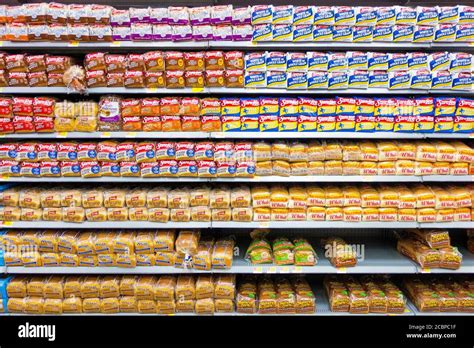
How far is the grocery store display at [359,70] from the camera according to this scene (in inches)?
113

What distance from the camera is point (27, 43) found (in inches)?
112

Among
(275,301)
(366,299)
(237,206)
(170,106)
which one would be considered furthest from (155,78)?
(366,299)

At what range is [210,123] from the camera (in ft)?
9.54

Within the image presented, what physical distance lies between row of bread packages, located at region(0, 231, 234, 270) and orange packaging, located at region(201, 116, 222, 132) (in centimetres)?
85

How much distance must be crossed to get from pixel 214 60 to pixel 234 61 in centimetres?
15

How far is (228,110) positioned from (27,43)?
153cm

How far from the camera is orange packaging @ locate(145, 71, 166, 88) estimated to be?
112 inches

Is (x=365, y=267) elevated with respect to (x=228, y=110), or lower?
lower

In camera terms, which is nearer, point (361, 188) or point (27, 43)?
point (27, 43)

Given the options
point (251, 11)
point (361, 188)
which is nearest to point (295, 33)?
point (251, 11)

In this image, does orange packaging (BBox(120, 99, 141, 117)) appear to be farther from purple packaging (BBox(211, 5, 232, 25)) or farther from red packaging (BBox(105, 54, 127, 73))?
purple packaging (BBox(211, 5, 232, 25))

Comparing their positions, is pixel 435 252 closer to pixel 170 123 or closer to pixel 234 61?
pixel 234 61
